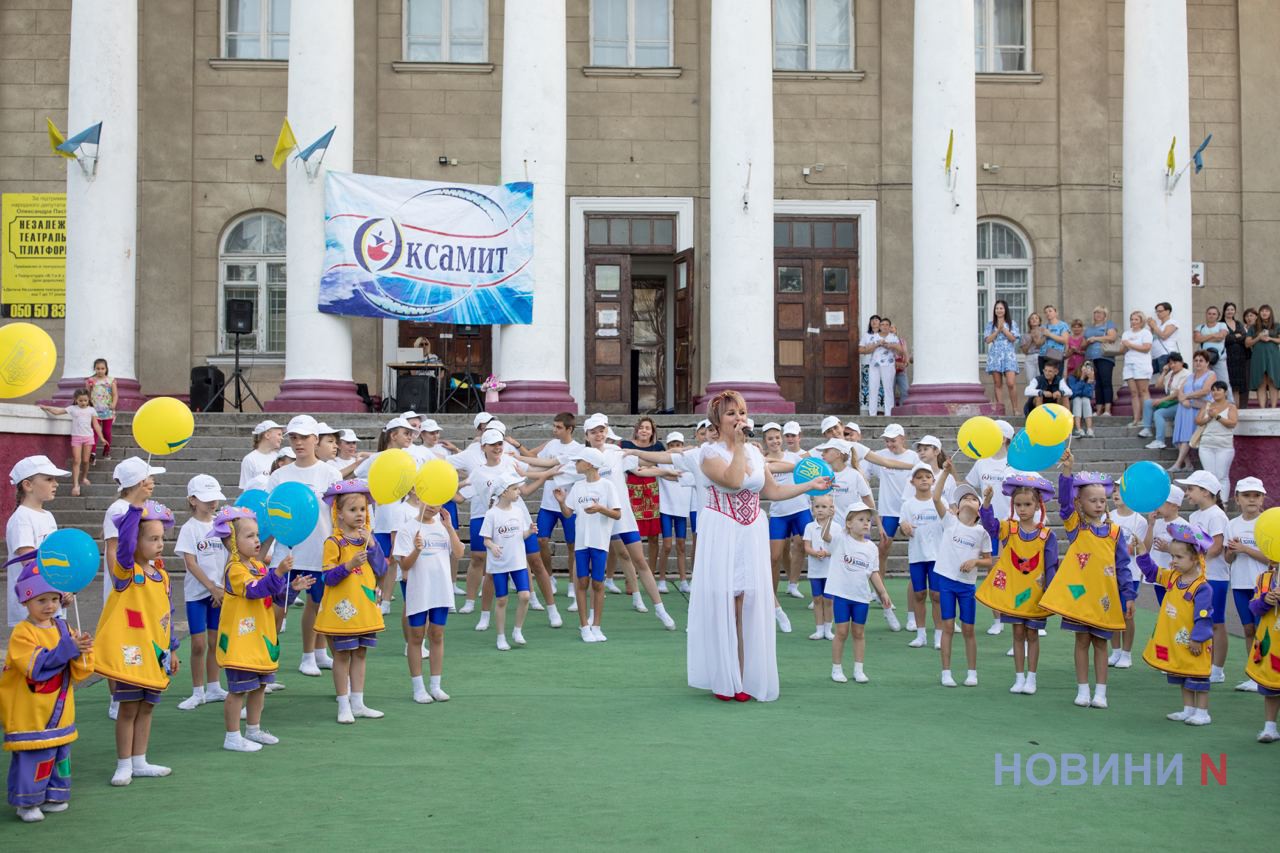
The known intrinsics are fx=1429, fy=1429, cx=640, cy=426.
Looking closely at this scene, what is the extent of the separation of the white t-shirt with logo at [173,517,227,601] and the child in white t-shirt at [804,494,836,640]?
4824 mm

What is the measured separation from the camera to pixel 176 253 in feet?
83.0

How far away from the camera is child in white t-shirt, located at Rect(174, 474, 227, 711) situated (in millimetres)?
9672

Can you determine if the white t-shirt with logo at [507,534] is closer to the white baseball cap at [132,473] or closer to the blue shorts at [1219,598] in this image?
the white baseball cap at [132,473]

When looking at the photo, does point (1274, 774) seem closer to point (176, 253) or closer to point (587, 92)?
point (587, 92)

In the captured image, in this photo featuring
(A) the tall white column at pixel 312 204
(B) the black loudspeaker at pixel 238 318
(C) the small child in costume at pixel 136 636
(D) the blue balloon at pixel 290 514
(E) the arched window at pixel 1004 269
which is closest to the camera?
(C) the small child in costume at pixel 136 636

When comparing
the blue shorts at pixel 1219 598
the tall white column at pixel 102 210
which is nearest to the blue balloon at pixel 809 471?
the blue shorts at pixel 1219 598

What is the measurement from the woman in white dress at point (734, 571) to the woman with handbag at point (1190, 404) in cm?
1047

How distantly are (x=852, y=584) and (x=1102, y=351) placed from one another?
12388 millimetres

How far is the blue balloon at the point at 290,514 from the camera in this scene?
870 centimetres

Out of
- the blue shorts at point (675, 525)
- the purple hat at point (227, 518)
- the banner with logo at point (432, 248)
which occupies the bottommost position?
the blue shorts at point (675, 525)

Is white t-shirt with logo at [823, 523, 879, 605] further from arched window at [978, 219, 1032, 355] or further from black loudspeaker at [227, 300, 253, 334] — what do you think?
arched window at [978, 219, 1032, 355]

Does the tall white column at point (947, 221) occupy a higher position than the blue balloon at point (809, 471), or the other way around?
the tall white column at point (947, 221)

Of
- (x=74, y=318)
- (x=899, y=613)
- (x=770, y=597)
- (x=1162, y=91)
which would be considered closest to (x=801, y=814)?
(x=770, y=597)

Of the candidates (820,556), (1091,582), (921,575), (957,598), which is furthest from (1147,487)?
(820,556)
